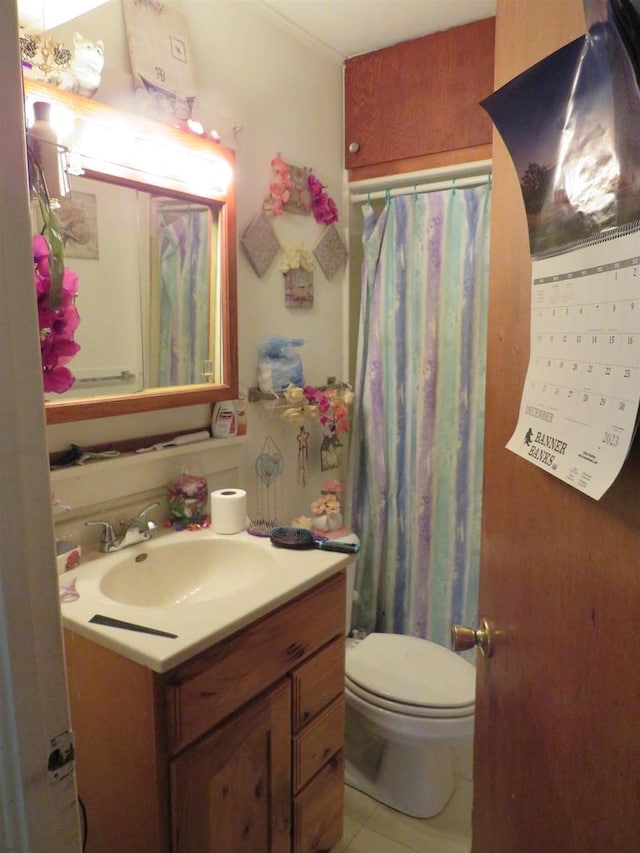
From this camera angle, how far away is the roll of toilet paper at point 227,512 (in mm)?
1503

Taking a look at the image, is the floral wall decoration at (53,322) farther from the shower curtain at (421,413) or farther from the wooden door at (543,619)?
the shower curtain at (421,413)

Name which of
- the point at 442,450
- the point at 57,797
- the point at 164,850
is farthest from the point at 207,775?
the point at 442,450

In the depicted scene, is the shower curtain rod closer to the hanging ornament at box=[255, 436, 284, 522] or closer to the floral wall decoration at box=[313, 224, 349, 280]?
the floral wall decoration at box=[313, 224, 349, 280]

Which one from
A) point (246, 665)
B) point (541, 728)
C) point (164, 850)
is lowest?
point (164, 850)

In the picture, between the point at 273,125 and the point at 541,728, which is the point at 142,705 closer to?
the point at 541,728

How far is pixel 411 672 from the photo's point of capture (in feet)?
5.53

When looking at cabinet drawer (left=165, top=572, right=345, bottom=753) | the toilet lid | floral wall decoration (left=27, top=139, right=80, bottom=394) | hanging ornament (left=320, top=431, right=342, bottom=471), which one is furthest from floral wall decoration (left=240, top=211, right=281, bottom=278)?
the toilet lid

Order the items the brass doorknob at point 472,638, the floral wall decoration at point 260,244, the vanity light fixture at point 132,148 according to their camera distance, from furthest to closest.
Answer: the floral wall decoration at point 260,244
the vanity light fixture at point 132,148
the brass doorknob at point 472,638

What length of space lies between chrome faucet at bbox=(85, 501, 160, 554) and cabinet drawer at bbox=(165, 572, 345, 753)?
0.42m

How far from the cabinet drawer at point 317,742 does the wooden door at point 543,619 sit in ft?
1.63

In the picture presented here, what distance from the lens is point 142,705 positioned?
3.38ft

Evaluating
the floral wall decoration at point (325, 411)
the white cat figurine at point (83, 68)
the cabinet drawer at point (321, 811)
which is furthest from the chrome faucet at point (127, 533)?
the white cat figurine at point (83, 68)

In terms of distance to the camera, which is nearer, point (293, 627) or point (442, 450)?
point (293, 627)

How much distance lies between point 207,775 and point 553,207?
1141mm
